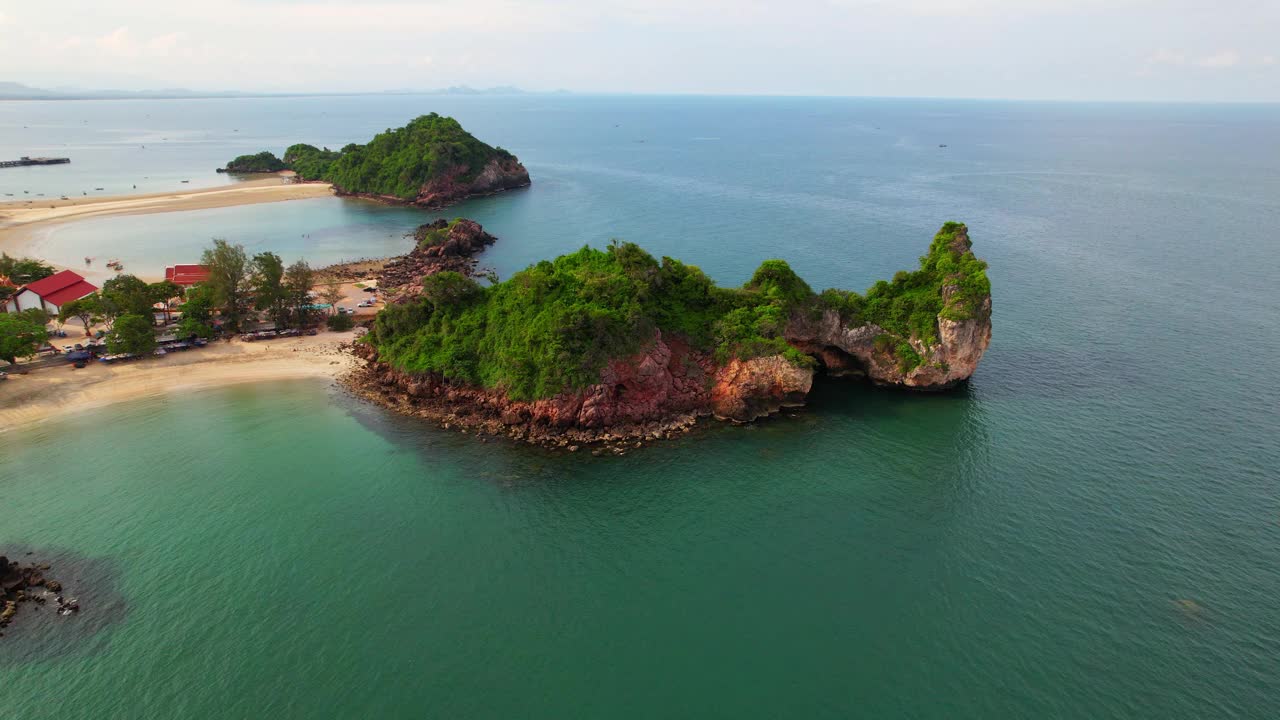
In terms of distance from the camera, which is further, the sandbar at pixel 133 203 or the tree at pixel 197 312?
the sandbar at pixel 133 203

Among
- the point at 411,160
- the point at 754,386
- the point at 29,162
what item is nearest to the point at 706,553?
the point at 754,386

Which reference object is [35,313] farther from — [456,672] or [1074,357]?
[1074,357]

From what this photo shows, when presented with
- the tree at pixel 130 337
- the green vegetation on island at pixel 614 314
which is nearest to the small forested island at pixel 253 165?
the tree at pixel 130 337

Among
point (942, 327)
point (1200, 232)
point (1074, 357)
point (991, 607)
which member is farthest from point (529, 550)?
point (1200, 232)

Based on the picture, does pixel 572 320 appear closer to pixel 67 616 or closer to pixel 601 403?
pixel 601 403

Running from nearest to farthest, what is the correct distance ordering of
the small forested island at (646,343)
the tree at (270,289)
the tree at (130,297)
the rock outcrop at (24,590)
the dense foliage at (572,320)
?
the rock outcrop at (24,590) < the small forested island at (646,343) < the dense foliage at (572,320) < the tree at (130,297) < the tree at (270,289)

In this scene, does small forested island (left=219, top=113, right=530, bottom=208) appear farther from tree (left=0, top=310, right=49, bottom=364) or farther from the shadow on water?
the shadow on water

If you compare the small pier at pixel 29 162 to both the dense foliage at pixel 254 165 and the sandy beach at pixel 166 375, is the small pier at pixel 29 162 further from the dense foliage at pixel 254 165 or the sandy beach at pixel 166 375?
the sandy beach at pixel 166 375
